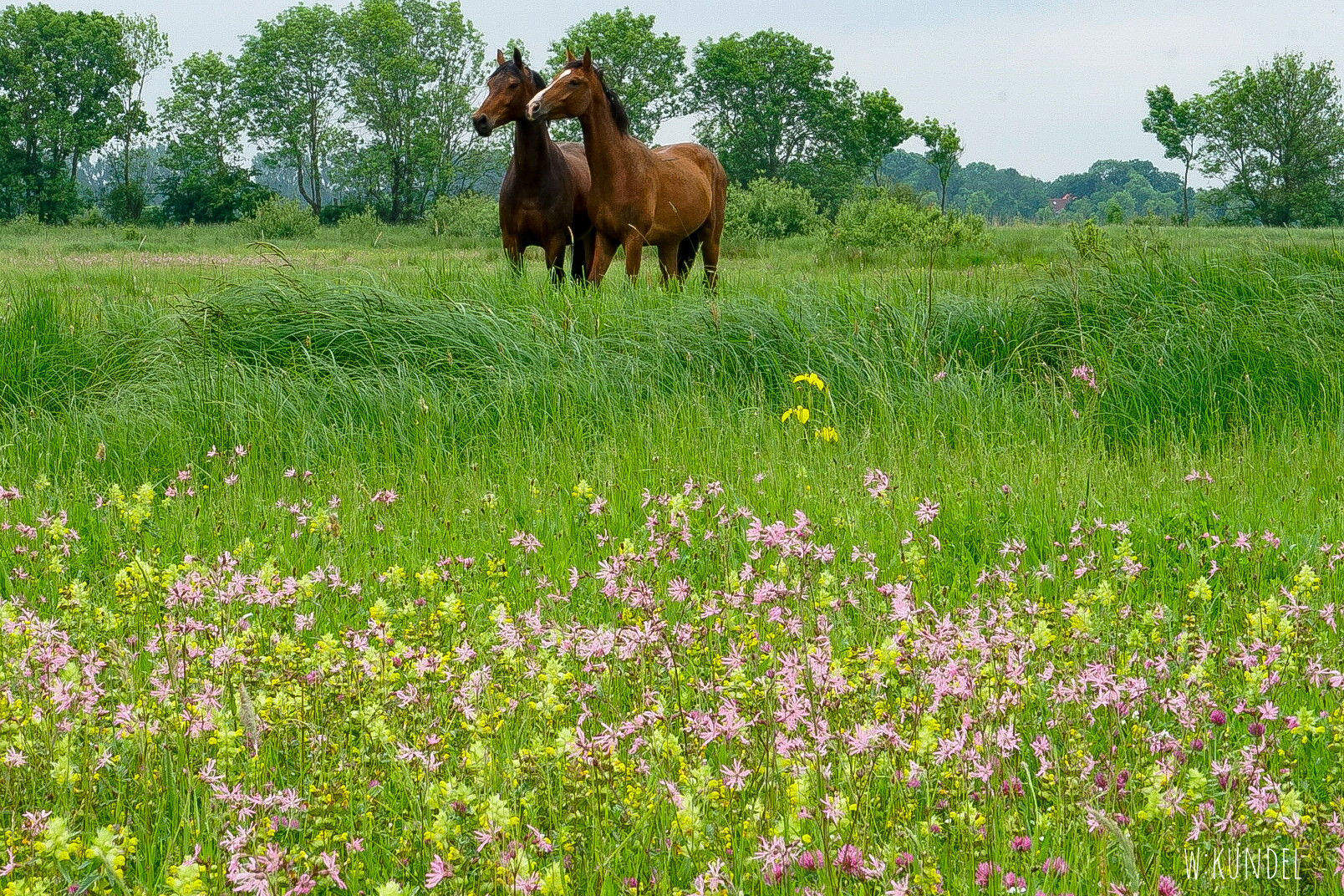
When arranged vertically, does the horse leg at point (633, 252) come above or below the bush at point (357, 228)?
below

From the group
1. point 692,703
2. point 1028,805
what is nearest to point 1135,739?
point 1028,805

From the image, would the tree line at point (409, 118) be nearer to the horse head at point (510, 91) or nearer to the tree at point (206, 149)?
the tree at point (206, 149)

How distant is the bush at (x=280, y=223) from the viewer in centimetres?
4895

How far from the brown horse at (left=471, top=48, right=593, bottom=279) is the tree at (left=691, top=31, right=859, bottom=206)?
72212mm

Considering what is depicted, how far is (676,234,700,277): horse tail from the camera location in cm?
1483

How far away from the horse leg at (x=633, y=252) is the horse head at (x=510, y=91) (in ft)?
5.58

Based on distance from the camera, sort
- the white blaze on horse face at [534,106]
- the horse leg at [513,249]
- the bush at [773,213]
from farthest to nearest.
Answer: the bush at [773,213]
the horse leg at [513,249]
the white blaze on horse face at [534,106]

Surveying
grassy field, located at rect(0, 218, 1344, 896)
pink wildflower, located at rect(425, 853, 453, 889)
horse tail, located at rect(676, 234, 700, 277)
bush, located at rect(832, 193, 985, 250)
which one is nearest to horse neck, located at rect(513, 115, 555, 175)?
grassy field, located at rect(0, 218, 1344, 896)

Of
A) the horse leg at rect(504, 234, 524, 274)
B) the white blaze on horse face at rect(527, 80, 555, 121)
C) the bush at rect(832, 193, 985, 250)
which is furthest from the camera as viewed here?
the bush at rect(832, 193, 985, 250)

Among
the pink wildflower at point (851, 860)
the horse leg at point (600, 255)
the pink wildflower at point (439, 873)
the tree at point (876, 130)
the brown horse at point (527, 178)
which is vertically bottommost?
the pink wildflower at point (851, 860)

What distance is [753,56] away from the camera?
84.3 m

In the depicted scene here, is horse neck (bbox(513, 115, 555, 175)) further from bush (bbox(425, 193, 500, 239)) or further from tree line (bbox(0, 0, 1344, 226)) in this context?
tree line (bbox(0, 0, 1344, 226))

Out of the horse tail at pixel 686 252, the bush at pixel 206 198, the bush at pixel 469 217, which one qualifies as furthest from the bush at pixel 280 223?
→ the horse tail at pixel 686 252

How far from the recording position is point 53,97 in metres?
71.5
